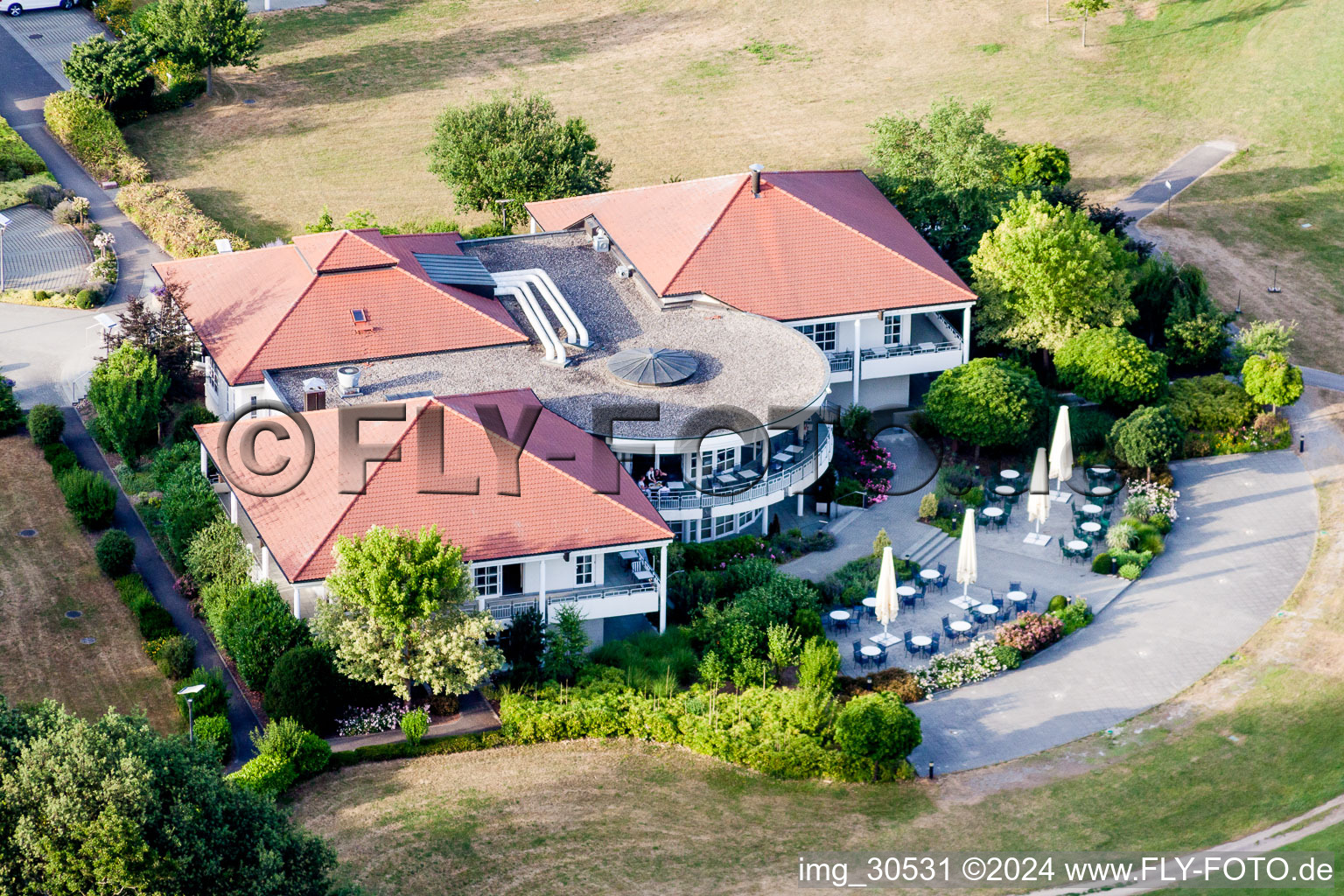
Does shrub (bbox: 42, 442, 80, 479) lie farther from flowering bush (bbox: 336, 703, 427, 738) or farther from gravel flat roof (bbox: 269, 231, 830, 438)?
flowering bush (bbox: 336, 703, 427, 738)

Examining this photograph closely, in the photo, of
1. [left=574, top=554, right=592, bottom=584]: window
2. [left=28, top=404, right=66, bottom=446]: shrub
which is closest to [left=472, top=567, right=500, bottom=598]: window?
[left=574, top=554, right=592, bottom=584]: window

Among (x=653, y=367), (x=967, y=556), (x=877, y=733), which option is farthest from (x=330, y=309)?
(x=877, y=733)

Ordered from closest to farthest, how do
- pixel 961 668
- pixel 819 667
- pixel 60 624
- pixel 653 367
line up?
1. pixel 819 667
2. pixel 961 668
3. pixel 60 624
4. pixel 653 367

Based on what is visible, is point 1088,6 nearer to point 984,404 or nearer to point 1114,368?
point 1114,368

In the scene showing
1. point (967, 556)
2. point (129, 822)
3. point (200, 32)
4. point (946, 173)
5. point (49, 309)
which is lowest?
point (967, 556)

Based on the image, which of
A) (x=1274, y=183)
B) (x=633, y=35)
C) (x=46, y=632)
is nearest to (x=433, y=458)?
(x=46, y=632)

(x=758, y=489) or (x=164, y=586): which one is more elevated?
(x=758, y=489)

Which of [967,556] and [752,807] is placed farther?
[967,556]
